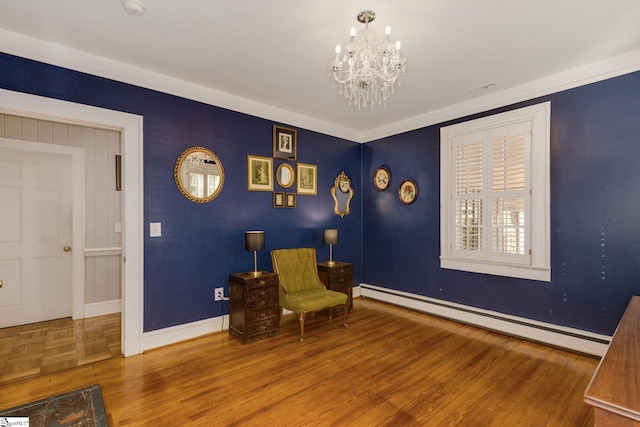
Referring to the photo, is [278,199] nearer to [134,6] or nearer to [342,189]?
[342,189]

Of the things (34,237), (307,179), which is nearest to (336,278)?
(307,179)

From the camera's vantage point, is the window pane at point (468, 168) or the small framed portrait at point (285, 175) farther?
the small framed portrait at point (285, 175)

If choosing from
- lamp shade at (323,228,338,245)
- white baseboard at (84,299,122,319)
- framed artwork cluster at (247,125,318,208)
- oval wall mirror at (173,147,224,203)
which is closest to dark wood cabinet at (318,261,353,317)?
lamp shade at (323,228,338,245)

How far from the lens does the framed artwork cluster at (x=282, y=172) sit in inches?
152

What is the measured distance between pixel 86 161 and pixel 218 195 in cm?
210

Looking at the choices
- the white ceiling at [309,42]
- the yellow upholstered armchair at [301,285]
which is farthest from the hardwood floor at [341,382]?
the white ceiling at [309,42]

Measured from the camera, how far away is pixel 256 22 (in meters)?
2.27

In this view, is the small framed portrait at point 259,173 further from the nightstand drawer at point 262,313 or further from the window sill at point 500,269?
the window sill at point 500,269

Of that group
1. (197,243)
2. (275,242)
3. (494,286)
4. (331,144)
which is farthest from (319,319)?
A: (331,144)

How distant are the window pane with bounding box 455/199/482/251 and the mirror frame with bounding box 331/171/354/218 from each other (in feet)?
5.49

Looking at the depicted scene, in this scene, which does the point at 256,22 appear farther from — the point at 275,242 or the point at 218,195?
the point at 275,242

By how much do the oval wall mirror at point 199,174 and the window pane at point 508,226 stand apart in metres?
3.21

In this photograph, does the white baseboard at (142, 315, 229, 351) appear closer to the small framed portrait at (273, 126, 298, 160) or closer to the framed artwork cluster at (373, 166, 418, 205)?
the small framed portrait at (273, 126, 298, 160)

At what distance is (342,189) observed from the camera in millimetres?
4863
